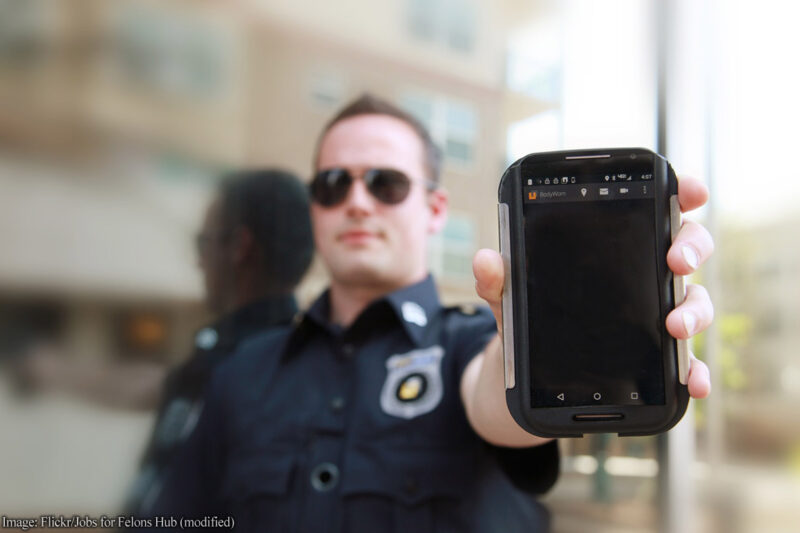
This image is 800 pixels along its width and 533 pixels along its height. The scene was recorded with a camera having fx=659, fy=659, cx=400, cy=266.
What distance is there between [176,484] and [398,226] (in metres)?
0.64

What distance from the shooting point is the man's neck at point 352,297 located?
127 centimetres

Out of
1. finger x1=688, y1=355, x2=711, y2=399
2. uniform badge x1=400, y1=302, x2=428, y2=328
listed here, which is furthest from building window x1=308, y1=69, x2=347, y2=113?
finger x1=688, y1=355, x2=711, y2=399

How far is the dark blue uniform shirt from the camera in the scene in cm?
109

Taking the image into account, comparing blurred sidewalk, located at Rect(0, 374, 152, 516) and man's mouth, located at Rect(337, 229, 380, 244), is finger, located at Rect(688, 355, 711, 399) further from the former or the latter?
blurred sidewalk, located at Rect(0, 374, 152, 516)

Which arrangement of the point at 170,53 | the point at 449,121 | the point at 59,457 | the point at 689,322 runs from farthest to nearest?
the point at 449,121 < the point at 170,53 < the point at 59,457 < the point at 689,322

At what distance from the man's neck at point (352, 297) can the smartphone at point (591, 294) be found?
0.54m

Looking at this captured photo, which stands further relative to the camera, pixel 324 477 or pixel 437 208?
pixel 437 208

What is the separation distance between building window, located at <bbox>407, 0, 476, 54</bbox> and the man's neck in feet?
1.83

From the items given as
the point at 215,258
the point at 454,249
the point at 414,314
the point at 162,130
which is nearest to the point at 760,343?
the point at 454,249

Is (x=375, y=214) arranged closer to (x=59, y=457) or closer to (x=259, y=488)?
(x=259, y=488)

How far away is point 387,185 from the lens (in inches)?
Answer: 48.4

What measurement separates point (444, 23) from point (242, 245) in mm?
662

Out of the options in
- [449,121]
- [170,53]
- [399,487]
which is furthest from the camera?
[449,121]

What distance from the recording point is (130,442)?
124 cm
